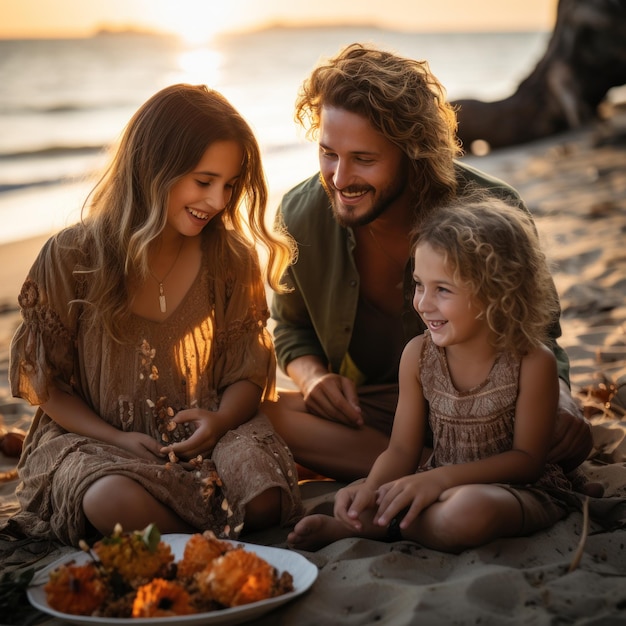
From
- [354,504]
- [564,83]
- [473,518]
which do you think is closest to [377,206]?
[354,504]

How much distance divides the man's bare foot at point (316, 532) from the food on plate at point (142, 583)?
460mm

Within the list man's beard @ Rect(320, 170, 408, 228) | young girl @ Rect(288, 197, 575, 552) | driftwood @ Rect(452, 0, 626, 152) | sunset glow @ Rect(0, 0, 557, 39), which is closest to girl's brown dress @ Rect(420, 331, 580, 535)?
young girl @ Rect(288, 197, 575, 552)

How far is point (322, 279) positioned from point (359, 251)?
20cm

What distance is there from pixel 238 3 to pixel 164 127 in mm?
36311

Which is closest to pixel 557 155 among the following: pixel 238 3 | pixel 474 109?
pixel 474 109

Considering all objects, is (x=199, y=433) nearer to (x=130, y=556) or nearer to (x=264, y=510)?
(x=264, y=510)

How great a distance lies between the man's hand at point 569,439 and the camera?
290 cm

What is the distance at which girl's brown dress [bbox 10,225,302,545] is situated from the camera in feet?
9.07

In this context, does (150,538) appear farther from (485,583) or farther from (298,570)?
(485,583)

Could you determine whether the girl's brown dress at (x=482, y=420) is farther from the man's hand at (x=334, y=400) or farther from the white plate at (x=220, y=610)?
the white plate at (x=220, y=610)

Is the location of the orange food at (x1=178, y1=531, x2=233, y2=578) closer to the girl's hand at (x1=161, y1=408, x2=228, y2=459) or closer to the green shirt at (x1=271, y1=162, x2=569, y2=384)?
the girl's hand at (x1=161, y1=408, x2=228, y2=459)

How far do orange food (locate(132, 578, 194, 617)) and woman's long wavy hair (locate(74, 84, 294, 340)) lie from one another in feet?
3.76

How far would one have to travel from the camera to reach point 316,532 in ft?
8.55

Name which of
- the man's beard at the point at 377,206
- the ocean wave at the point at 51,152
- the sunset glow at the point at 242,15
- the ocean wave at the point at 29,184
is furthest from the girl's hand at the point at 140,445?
the ocean wave at the point at 51,152
